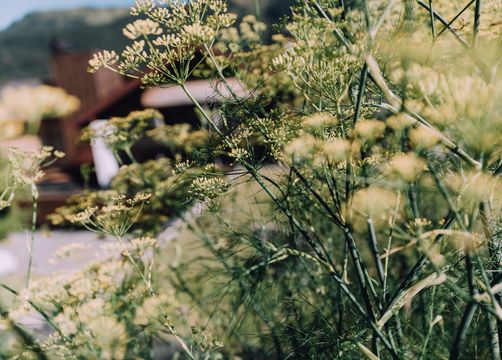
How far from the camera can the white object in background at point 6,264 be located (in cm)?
→ 1055

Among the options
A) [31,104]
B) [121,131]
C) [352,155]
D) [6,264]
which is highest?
[31,104]

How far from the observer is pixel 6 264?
1085cm

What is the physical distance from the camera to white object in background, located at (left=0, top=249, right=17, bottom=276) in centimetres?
1055

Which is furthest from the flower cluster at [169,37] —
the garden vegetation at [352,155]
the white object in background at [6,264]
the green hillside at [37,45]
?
the green hillside at [37,45]

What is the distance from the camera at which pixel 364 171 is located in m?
2.19

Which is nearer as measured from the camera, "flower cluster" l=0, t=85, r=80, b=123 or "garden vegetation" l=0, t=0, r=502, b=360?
"garden vegetation" l=0, t=0, r=502, b=360

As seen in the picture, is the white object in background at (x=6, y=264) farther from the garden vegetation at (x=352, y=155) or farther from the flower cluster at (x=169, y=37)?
the flower cluster at (x=169, y=37)

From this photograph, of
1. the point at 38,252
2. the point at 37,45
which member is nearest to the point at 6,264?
the point at 38,252

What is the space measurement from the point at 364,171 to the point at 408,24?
0.85m

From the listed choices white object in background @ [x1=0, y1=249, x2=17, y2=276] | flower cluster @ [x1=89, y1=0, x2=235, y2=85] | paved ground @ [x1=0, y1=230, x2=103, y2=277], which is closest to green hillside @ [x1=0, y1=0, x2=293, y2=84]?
paved ground @ [x1=0, y1=230, x2=103, y2=277]

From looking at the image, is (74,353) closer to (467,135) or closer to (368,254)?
(467,135)

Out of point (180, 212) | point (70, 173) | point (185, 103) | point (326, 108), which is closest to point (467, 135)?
point (326, 108)

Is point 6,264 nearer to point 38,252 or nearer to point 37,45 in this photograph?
point 38,252

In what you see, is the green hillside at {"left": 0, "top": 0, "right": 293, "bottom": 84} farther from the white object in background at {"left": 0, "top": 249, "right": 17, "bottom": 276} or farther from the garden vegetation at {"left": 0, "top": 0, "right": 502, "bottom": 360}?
the garden vegetation at {"left": 0, "top": 0, "right": 502, "bottom": 360}
